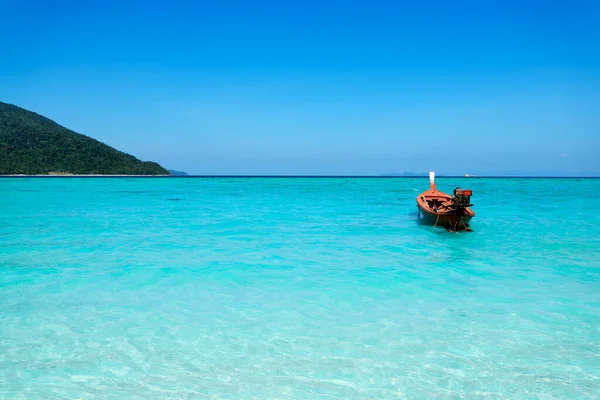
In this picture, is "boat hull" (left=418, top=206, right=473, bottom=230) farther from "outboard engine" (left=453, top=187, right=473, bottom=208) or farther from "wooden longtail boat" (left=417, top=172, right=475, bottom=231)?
"outboard engine" (left=453, top=187, right=473, bottom=208)

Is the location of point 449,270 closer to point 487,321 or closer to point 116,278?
point 487,321

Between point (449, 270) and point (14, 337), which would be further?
point (449, 270)

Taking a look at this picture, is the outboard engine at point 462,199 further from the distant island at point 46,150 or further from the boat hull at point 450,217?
the distant island at point 46,150

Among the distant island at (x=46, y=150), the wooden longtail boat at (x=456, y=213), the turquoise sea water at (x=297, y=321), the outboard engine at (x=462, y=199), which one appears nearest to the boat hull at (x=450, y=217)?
the wooden longtail boat at (x=456, y=213)

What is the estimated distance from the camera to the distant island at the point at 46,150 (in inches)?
4215

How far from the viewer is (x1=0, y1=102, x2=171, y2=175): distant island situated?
10706 centimetres

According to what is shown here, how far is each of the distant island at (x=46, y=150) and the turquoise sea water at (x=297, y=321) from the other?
368ft

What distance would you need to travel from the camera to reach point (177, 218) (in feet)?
72.8

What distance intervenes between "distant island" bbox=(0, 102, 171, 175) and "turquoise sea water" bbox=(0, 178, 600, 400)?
112016mm

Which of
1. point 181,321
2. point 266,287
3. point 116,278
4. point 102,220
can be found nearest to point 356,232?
point 266,287

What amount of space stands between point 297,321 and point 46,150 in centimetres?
12848

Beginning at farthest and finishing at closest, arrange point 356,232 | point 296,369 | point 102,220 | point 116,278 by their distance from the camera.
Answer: point 102,220 < point 356,232 < point 116,278 < point 296,369

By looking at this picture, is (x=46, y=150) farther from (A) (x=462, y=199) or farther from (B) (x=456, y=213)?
(A) (x=462, y=199)

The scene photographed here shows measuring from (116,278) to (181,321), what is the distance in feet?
11.6
